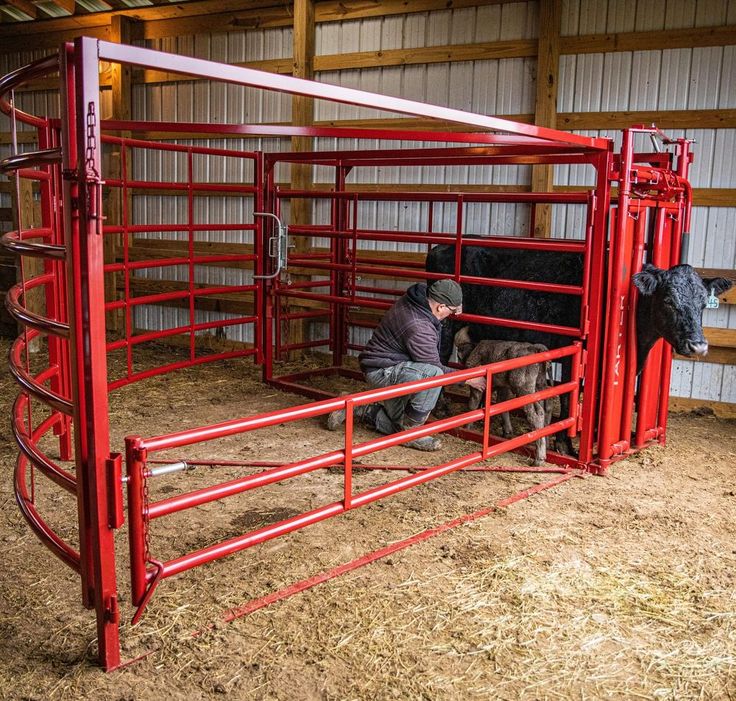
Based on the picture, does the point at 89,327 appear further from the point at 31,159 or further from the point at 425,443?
the point at 425,443

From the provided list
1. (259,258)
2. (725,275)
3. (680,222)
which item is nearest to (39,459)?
(259,258)

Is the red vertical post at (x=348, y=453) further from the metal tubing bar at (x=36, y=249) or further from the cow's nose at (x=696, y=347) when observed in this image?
the cow's nose at (x=696, y=347)

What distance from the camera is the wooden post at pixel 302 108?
8141 millimetres

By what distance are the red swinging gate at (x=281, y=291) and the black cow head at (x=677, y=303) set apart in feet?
0.53

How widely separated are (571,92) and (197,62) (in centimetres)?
529

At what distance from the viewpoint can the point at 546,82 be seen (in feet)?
23.0

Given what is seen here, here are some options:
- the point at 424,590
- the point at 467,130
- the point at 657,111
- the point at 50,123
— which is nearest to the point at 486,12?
the point at 467,130

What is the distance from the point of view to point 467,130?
26.3 feet

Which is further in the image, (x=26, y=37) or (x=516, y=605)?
(x=26, y=37)

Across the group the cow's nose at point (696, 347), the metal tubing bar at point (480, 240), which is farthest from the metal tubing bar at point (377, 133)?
the cow's nose at point (696, 347)

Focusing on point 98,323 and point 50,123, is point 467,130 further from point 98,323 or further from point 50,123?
point 98,323

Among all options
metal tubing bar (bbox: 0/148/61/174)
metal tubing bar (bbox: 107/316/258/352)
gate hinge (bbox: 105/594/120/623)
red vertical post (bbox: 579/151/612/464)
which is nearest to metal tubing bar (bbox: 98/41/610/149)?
metal tubing bar (bbox: 0/148/61/174)

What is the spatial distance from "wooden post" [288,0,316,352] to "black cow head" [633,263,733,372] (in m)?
4.29

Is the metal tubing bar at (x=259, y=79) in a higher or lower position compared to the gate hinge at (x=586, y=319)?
higher
